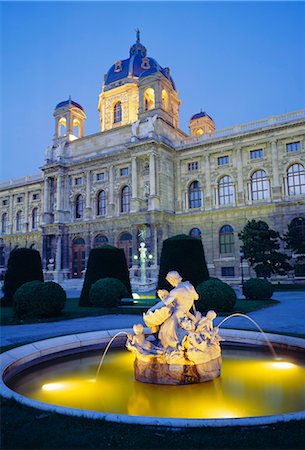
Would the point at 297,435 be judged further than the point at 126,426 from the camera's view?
No

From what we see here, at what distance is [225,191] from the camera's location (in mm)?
35188

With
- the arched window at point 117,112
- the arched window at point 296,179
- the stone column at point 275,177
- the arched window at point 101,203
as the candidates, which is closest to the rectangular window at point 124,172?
the arched window at point 101,203

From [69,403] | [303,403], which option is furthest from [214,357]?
[69,403]

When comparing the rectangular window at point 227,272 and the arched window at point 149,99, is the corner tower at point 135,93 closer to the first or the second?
the arched window at point 149,99

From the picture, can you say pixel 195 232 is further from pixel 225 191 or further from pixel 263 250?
pixel 263 250

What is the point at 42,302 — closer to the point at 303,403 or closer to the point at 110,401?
the point at 110,401

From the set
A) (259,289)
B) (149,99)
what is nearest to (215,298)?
(259,289)

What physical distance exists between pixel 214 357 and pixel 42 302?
30.4 ft

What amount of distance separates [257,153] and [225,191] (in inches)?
190

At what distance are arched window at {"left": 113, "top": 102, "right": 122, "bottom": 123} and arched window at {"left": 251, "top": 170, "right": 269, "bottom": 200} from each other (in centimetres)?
2108

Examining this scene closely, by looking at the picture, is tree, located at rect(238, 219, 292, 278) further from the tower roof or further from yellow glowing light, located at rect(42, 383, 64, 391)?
the tower roof

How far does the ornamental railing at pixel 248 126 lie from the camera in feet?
106

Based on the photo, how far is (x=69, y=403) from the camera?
518 cm

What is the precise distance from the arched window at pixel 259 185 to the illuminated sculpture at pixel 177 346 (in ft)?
94.9
